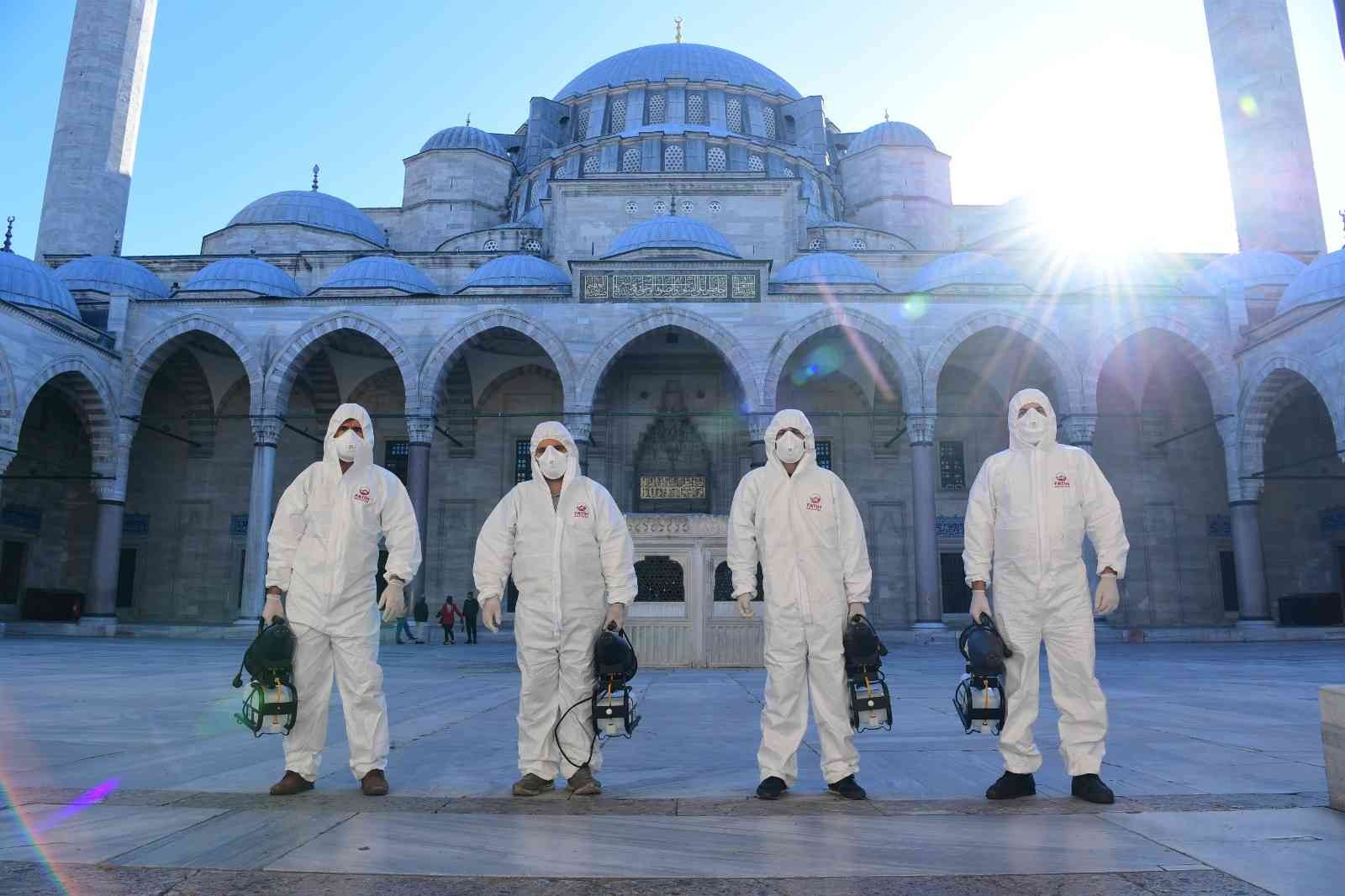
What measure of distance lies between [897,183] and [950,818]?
Answer: 25.6 metres

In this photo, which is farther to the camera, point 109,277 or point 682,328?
Result: point 109,277

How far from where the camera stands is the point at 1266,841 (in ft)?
8.09

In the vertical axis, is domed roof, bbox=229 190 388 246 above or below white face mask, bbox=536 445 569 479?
above

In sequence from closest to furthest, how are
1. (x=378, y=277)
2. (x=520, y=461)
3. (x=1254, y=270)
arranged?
1. (x=1254, y=270)
2. (x=378, y=277)
3. (x=520, y=461)

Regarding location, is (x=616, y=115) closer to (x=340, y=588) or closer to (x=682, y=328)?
(x=682, y=328)

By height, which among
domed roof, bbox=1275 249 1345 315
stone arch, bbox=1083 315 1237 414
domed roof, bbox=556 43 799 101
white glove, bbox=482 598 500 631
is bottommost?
white glove, bbox=482 598 500 631

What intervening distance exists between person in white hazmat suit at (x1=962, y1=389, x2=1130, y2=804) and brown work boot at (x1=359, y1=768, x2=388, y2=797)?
2.19 meters

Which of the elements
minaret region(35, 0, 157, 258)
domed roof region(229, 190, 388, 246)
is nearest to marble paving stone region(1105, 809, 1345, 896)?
domed roof region(229, 190, 388, 246)

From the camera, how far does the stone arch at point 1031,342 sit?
54.7ft

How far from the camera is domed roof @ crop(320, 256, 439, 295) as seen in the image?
1920cm

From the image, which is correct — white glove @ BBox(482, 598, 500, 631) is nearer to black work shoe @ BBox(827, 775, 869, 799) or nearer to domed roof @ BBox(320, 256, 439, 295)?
black work shoe @ BBox(827, 775, 869, 799)

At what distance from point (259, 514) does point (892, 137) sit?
20.4 m

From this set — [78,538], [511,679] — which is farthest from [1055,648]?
[78,538]

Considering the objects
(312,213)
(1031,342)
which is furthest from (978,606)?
(312,213)
